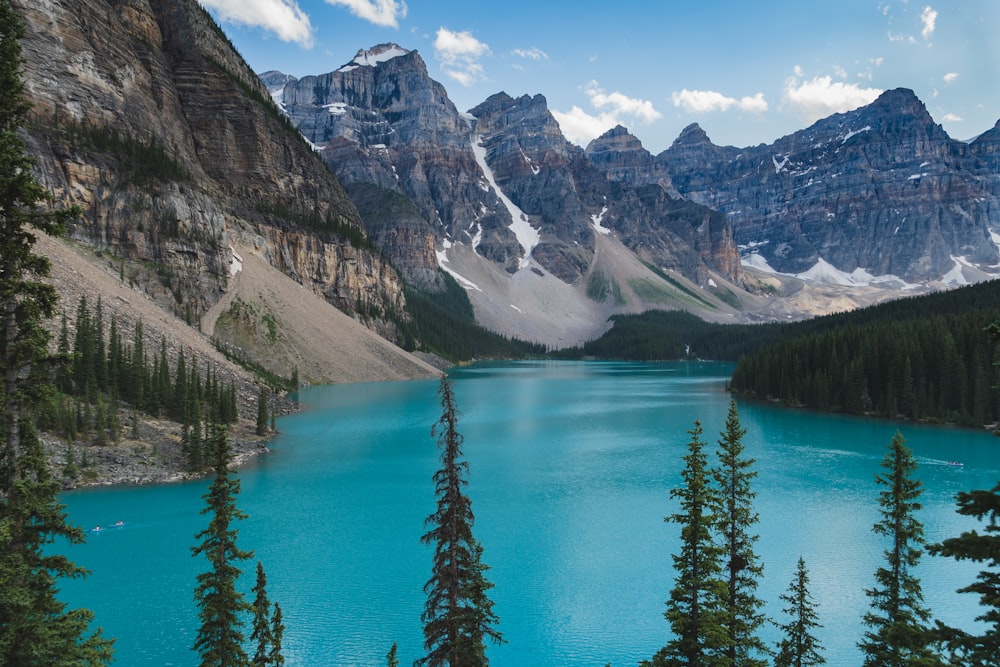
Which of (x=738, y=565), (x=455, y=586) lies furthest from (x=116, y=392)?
(x=738, y=565)

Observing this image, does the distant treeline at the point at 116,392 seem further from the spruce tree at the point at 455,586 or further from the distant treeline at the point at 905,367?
the distant treeline at the point at 905,367

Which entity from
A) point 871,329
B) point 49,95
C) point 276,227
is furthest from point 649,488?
point 276,227

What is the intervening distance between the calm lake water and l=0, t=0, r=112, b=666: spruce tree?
10985 millimetres

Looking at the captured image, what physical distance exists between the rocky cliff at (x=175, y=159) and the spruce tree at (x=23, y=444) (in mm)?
73855

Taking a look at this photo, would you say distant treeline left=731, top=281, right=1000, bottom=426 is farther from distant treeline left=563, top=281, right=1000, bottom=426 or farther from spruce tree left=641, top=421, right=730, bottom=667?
spruce tree left=641, top=421, right=730, bottom=667

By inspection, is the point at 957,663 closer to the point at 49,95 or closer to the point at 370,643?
the point at 370,643

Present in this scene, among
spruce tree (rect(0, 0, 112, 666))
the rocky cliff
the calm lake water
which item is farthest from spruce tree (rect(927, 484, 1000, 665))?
the rocky cliff

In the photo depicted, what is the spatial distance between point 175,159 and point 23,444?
4114 inches

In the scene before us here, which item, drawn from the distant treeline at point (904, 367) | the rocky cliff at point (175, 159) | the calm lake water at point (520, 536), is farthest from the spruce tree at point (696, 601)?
the rocky cliff at point (175, 159)

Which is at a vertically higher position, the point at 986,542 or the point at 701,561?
the point at 986,542

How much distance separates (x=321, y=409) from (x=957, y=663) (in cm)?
7321

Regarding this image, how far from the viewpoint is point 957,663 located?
26.5 ft

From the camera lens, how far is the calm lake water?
21.3 meters

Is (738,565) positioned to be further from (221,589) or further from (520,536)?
(520,536)
